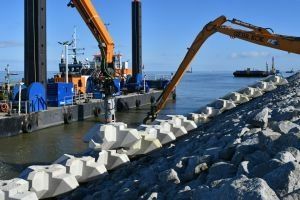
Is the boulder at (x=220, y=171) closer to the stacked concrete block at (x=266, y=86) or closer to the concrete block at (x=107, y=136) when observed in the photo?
the concrete block at (x=107, y=136)

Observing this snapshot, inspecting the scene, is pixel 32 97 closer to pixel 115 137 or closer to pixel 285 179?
pixel 115 137

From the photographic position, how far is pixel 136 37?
35375 millimetres

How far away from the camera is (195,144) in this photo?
880cm

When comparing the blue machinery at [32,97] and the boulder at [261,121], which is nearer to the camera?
the boulder at [261,121]

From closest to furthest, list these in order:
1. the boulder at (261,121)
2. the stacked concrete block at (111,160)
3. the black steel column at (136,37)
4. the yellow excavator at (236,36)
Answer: the boulder at (261,121) < the stacked concrete block at (111,160) < the yellow excavator at (236,36) < the black steel column at (136,37)

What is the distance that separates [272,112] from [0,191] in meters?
4.89

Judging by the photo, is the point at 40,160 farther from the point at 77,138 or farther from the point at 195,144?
the point at 195,144

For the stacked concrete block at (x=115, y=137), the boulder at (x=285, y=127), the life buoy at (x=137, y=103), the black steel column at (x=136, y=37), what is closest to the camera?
the boulder at (x=285, y=127)

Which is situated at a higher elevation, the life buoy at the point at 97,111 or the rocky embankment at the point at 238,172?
the rocky embankment at the point at 238,172

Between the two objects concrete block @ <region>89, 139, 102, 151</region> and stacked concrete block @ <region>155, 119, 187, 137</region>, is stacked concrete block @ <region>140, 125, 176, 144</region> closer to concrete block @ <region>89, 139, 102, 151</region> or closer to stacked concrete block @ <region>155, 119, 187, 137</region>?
stacked concrete block @ <region>155, 119, 187, 137</region>

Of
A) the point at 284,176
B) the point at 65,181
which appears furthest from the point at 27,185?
the point at 284,176

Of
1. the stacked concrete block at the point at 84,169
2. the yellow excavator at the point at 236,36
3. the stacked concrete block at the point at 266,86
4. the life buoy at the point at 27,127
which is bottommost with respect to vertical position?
the life buoy at the point at 27,127

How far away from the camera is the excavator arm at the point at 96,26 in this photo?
20541mm

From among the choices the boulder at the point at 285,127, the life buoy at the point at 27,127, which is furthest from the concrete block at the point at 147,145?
the life buoy at the point at 27,127
